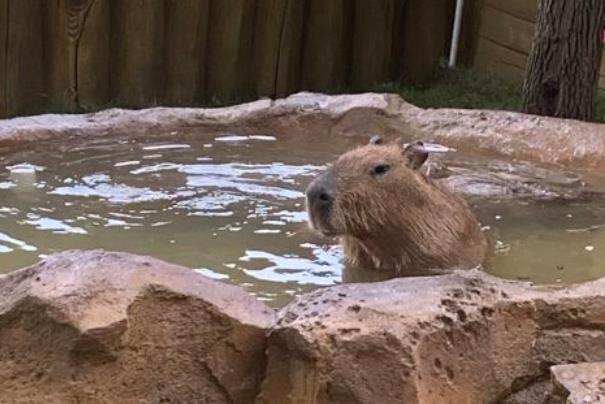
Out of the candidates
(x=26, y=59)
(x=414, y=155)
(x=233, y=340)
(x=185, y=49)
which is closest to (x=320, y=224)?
(x=414, y=155)

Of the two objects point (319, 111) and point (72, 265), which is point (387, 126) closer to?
point (319, 111)

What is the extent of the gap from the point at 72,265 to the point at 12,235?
41.6 inches

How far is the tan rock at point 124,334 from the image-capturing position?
2686 mm

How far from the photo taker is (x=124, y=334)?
107 inches

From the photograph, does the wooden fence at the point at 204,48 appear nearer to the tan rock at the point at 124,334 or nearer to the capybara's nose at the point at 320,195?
the capybara's nose at the point at 320,195

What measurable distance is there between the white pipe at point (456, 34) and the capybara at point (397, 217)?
4285 millimetres

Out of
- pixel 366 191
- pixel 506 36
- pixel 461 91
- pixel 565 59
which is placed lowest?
pixel 461 91

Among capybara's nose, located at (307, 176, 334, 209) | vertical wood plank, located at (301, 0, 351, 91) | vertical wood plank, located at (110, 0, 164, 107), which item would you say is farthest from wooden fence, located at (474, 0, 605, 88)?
capybara's nose, located at (307, 176, 334, 209)

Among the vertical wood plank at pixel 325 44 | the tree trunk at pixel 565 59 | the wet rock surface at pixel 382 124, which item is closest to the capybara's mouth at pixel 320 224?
the wet rock surface at pixel 382 124

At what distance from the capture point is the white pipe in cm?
805

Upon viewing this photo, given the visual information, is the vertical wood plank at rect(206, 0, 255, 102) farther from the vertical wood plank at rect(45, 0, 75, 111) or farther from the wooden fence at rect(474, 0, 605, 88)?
the wooden fence at rect(474, 0, 605, 88)

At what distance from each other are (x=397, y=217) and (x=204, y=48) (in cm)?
366

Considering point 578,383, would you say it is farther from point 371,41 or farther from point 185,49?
point 371,41

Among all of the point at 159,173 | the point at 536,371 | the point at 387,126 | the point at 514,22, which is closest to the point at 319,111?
the point at 387,126
